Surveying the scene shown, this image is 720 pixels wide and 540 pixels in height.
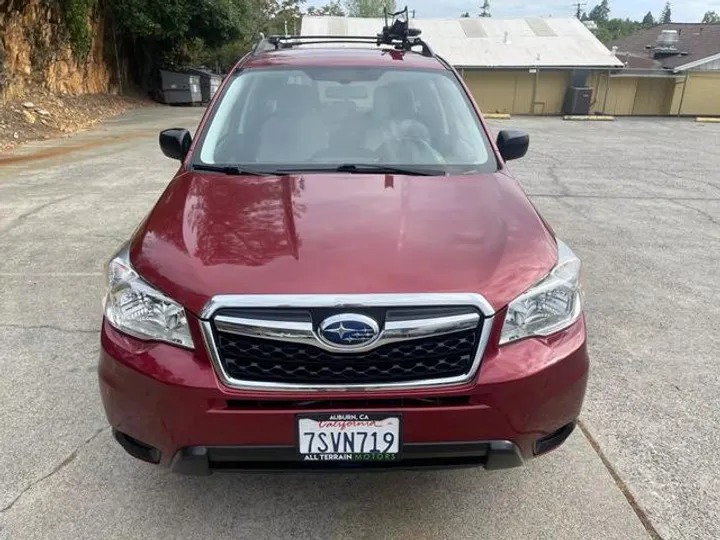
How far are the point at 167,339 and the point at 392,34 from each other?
3816 mm

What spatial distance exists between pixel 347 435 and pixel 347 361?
0.82 feet

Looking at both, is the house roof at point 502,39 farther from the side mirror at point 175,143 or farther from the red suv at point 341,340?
the red suv at point 341,340

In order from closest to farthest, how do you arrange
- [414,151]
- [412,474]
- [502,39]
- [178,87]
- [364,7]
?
[412,474] < [414,151] < [178,87] < [502,39] < [364,7]

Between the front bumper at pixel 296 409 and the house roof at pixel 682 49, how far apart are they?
33.6 m

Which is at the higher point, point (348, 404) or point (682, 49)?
point (682, 49)

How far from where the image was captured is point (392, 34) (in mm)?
5000

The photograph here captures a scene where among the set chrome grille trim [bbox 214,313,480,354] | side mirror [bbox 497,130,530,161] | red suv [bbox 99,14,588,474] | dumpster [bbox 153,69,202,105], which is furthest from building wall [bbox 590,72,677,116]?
chrome grille trim [bbox 214,313,480,354]

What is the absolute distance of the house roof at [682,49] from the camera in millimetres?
30848

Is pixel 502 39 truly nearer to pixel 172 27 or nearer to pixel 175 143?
pixel 172 27

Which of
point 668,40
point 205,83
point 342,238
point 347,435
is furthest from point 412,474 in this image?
point 668,40

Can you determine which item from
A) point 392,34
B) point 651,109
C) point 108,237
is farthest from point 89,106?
point 651,109

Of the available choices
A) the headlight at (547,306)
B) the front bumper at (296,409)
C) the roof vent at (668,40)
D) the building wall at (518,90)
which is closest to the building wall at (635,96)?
the building wall at (518,90)

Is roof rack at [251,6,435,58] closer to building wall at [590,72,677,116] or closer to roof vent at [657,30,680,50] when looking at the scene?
building wall at [590,72,677,116]

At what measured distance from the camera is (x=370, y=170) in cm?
295
